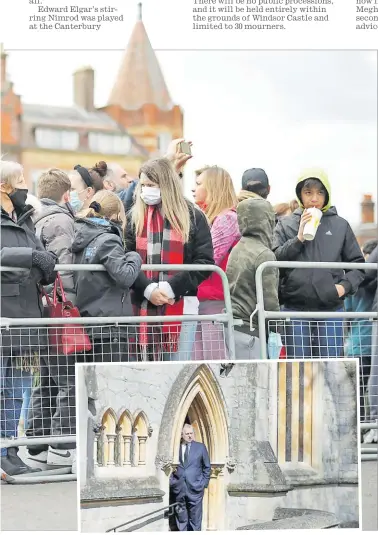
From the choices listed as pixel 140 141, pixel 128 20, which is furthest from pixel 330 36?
pixel 140 141

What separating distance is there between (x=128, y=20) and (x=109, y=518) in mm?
2367

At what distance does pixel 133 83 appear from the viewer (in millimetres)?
7141

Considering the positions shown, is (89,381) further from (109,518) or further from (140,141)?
(140,141)

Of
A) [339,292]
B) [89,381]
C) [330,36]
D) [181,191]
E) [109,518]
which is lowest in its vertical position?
[109,518]

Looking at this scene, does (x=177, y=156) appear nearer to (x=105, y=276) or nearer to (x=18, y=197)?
(x=105, y=276)

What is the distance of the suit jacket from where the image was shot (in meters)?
5.48

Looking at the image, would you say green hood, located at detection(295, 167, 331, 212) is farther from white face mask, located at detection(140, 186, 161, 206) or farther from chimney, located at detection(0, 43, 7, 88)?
chimney, located at detection(0, 43, 7, 88)

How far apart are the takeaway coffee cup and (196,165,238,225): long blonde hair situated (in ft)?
1.84

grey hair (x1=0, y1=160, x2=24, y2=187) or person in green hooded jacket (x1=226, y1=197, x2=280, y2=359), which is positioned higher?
grey hair (x1=0, y1=160, x2=24, y2=187)

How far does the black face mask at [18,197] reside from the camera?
5.90m

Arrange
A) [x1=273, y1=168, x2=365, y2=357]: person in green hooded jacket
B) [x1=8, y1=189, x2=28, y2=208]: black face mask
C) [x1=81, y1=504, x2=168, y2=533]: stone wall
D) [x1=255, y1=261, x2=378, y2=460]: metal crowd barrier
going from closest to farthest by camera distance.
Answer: [x1=81, y1=504, x2=168, y2=533]: stone wall → [x1=8, y1=189, x2=28, y2=208]: black face mask → [x1=255, y1=261, x2=378, y2=460]: metal crowd barrier → [x1=273, y1=168, x2=365, y2=357]: person in green hooded jacket

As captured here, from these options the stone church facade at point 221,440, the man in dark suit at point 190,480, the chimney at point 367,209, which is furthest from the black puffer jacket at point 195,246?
the chimney at point 367,209

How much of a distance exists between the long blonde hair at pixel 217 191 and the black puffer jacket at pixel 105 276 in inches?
33.3

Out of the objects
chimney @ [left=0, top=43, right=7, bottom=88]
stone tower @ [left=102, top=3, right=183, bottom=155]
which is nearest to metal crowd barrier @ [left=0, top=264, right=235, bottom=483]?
chimney @ [left=0, top=43, right=7, bottom=88]
